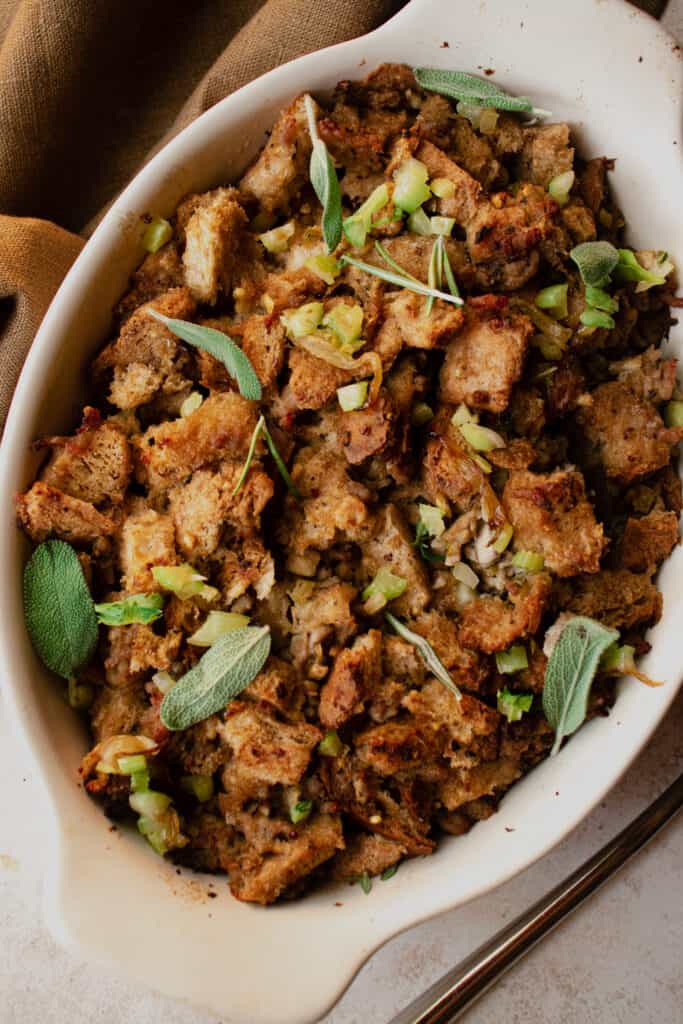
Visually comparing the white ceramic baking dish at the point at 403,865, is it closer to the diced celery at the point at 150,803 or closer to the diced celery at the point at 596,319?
the diced celery at the point at 150,803

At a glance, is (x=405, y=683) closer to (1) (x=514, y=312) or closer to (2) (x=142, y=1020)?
(1) (x=514, y=312)

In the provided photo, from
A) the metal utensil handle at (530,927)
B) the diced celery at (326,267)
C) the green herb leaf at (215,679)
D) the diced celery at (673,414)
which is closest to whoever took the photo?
the green herb leaf at (215,679)

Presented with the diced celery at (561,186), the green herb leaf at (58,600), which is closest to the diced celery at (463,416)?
the diced celery at (561,186)

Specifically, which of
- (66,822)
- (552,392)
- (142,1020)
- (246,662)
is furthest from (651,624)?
(142,1020)

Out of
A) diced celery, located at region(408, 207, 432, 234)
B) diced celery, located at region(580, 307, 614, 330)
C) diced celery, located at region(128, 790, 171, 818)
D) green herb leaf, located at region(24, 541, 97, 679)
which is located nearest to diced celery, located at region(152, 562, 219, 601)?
green herb leaf, located at region(24, 541, 97, 679)

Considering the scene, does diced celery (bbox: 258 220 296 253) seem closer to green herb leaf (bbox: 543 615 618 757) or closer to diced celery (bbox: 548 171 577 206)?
diced celery (bbox: 548 171 577 206)
